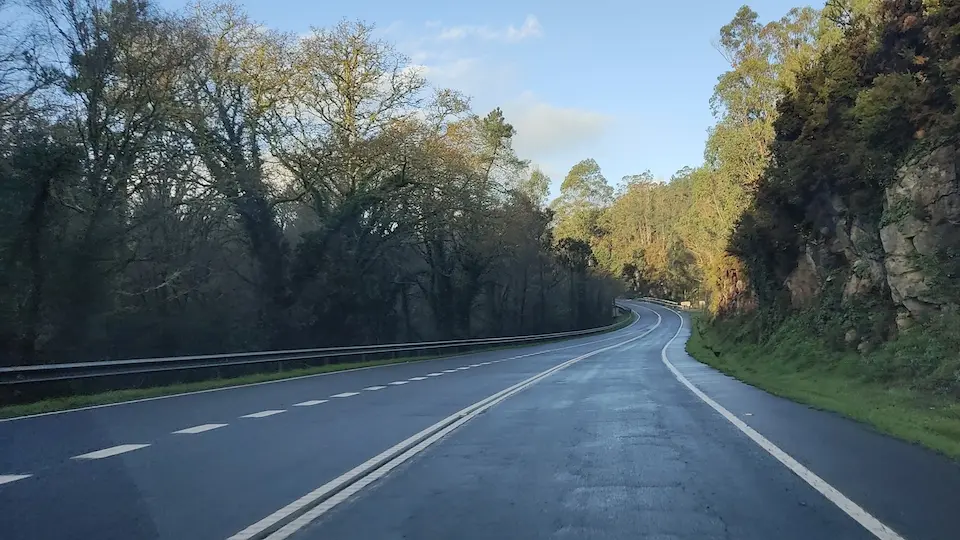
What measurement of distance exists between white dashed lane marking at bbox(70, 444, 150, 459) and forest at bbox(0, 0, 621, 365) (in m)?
15.4

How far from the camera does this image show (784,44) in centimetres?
5072

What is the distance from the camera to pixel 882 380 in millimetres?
19250

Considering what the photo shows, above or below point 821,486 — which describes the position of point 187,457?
above

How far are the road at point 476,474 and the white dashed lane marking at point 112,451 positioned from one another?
0.05 metres

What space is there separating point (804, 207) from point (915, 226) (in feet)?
36.2

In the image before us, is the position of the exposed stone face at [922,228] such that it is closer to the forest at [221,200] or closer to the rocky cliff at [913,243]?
the rocky cliff at [913,243]

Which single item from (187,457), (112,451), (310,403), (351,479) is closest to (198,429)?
(112,451)

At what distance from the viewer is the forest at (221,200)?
83.1ft

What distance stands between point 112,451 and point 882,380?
1583 cm

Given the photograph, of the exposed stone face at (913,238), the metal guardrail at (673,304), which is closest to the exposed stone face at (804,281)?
the exposed stone face at (913,238)

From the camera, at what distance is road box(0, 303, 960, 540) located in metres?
6.87

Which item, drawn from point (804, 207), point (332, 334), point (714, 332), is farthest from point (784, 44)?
point (332, 334)

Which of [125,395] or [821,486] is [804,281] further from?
[821,486]

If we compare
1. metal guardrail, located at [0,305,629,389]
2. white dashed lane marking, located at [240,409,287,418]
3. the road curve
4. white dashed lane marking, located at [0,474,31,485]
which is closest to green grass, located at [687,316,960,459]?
the road curve
